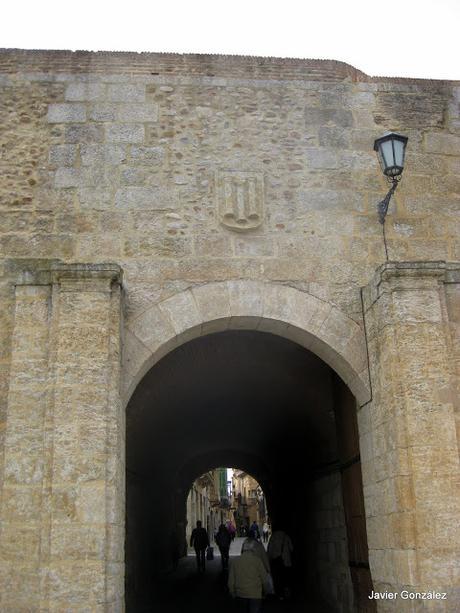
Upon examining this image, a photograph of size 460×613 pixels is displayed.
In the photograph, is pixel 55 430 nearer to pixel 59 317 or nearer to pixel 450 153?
pixel 59 317

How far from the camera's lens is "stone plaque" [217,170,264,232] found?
5.98 metres

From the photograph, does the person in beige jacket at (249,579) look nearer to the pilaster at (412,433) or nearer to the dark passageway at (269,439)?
the dark passageway at (269,439)

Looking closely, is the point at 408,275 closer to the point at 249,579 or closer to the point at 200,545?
the point at 249,579

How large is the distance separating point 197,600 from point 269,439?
10.4 feet

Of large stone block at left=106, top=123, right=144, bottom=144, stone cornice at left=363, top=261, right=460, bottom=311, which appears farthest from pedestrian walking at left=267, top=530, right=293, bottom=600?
large stone block at left=106, top=123, right=144, bottom=144

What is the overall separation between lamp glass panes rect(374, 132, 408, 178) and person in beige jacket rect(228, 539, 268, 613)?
405 cm

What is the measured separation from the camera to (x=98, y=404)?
505cm

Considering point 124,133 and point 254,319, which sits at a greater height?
point 124,133

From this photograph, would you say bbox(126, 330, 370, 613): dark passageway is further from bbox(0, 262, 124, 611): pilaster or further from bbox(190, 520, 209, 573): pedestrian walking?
bbox(0, 262, 124, 611): pilaster

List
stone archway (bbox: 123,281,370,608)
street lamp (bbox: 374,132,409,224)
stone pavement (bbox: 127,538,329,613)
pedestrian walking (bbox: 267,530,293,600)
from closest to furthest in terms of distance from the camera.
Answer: stone archway (bbox: 123,281,370,608) < street lamp (bbox: 374,132,409,224) < stone pavement (bbox: 127,538,329,613) < pedestrian walking (bbox: 267,530,293,600)

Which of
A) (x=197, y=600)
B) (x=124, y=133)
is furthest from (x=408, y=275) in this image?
→ (x=197, y=600)

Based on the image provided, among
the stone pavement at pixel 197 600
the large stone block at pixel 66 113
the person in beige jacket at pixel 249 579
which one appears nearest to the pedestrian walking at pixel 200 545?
the stone pavement at pixel 197 600

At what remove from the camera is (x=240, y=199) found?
6.05 meters

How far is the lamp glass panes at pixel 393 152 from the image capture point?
5754 millimetres
